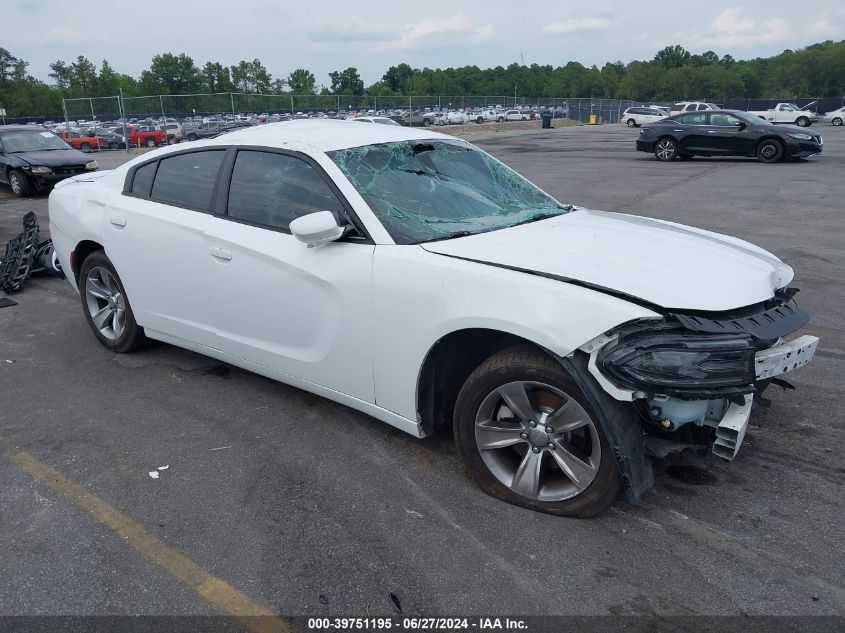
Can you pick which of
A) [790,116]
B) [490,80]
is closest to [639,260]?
[790,116]

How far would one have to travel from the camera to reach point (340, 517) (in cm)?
304

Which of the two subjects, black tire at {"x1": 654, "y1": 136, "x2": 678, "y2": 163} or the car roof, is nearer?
the car roof

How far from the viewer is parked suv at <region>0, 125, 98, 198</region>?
15.0 m

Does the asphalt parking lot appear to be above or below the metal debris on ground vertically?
below

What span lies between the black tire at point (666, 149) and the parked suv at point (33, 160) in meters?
16.0

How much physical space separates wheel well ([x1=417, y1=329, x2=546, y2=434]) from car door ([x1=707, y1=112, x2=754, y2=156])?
1916cm

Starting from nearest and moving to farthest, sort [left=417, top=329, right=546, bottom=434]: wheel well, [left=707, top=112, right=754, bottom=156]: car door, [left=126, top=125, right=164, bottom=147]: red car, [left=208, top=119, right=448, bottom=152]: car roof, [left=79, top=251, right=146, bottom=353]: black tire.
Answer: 1. [left=417, top=329, right=546, bottom=434]: wheel well
2. [left=208, top=119, right=448, bottom=152]: car roof
3. [left=79, top=251, right=146, bottom=353]: black tire
4. [left=707, top=112, right=754, bottom=156]: car door
5. [left=126, top=125, right=164, bottom=147]: red car

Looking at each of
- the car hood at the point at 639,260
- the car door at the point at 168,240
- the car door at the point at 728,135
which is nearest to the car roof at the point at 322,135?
the car door at the point at 168,240

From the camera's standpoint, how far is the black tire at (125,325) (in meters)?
4.84

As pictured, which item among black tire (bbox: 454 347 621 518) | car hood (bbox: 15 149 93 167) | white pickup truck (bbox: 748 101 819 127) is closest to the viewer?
black tire (bbox: 454 347 621 518)

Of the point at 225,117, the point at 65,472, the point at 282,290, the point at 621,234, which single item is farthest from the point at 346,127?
the point at 225,117

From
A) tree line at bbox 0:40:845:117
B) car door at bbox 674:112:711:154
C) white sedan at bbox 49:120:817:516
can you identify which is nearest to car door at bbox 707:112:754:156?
car door at bbox 674:112:711:154

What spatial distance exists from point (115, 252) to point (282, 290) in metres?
1.78

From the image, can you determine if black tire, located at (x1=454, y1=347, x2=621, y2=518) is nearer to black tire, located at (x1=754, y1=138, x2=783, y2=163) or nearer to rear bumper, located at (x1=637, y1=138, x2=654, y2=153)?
black tire, located at (x1=754, y1=138, x2=783, y2=163)
